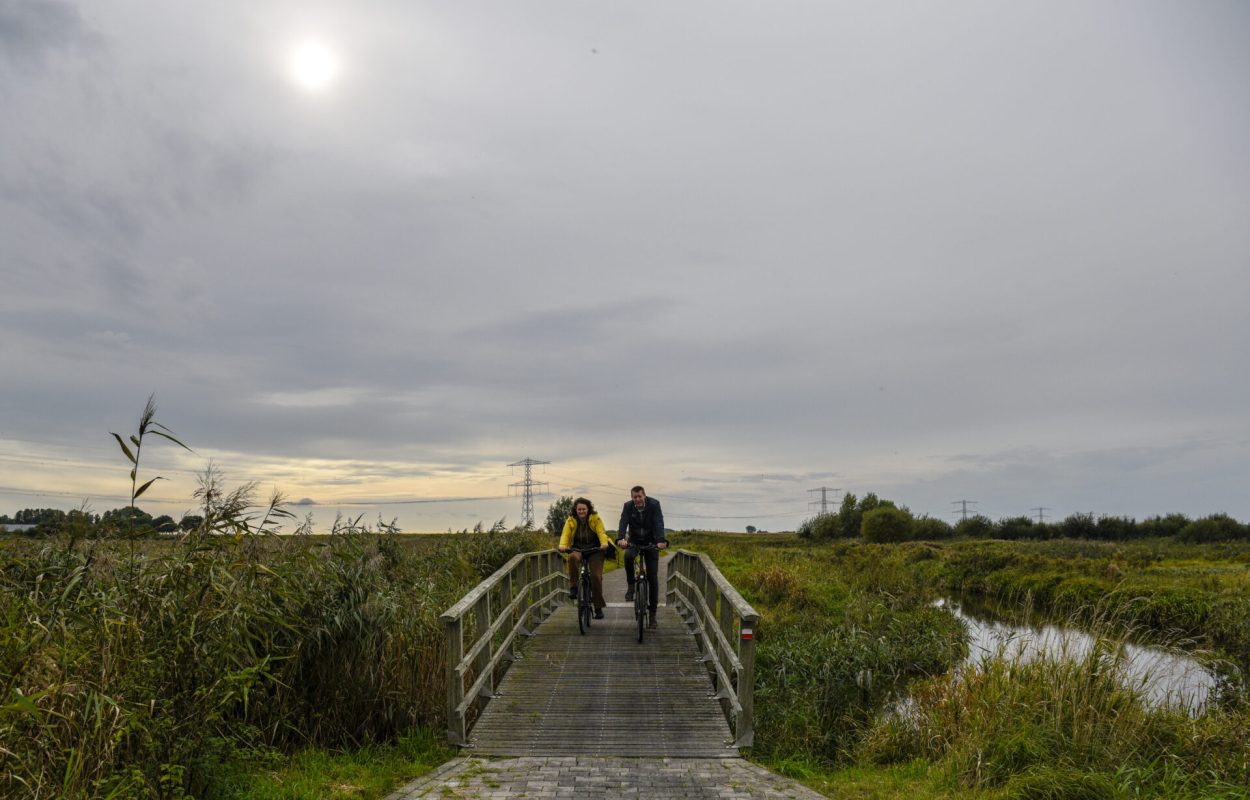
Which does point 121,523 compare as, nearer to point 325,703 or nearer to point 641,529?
point 325,703

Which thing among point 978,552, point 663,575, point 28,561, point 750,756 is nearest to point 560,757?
point 750,756

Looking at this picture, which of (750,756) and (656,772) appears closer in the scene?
(656,772)

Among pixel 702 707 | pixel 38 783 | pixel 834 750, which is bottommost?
pixel 834 750

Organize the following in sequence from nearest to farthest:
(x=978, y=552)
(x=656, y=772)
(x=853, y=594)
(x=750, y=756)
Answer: (x=656, y=772) → (x=750, y=756) → (x=853, y=594) → (x=978, y=552)

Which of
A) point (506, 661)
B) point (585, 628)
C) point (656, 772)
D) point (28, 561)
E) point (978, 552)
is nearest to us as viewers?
point (28, 561)

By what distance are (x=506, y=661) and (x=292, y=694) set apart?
2.97 metres

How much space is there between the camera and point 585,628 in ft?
38.9

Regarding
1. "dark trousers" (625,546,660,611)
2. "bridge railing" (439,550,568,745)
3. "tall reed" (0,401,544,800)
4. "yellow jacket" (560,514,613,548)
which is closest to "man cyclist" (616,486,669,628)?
"dark trousers" (625,546,660,611)

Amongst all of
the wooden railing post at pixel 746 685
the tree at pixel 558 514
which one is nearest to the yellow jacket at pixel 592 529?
the wooden railing post at pixel 746 685

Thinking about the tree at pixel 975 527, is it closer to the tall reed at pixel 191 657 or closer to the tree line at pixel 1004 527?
the tree line at pixel 1004 527

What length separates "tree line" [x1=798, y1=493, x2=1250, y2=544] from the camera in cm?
5388

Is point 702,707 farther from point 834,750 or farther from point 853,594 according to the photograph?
point 853,594

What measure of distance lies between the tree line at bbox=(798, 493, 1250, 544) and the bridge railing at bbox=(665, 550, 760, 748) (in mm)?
52893

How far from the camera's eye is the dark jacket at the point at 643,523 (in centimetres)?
1117
